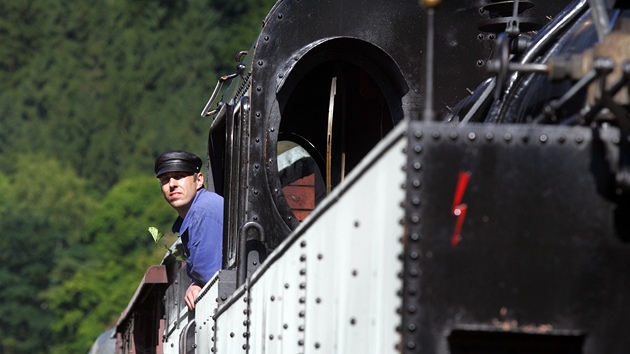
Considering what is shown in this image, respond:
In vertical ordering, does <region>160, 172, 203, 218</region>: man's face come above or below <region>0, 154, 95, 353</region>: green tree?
below

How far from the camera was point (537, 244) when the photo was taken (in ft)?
15.1

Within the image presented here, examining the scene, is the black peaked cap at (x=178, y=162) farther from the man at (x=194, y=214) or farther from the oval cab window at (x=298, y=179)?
the oval cab window at (x=298, y=179)

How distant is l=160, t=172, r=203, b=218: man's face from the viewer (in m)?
9.77

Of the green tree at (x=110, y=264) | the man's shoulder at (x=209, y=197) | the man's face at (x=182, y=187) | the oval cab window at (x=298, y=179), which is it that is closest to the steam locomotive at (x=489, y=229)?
the oval cab window at (x=298, y=179)

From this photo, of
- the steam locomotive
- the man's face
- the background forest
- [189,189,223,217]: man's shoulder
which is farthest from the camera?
the background forest

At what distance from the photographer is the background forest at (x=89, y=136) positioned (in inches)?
3553

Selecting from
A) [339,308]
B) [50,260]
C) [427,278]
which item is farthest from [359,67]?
[50,260]

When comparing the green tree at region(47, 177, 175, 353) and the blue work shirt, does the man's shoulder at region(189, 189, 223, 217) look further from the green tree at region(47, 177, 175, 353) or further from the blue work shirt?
the green tree at region(47, 177, 175, 353)

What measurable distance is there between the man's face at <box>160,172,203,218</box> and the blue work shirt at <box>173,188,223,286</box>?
51cm

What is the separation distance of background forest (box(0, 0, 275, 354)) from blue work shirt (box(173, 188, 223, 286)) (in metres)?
75.8

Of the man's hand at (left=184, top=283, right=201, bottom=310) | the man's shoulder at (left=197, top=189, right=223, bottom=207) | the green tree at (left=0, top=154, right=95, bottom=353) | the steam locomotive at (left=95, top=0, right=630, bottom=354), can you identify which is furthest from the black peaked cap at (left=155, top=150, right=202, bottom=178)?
the green tree at (left=0, top=154, right=95, bottom=353)

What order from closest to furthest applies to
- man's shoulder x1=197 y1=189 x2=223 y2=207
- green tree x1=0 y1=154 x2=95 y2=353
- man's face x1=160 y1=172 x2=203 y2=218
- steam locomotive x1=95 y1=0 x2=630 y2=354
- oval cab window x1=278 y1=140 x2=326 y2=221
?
steam locomotive x1=95 y1=0 x2=630 y2=354 → oval cab window x1=278 y1=140 x2=326 y2=221 → man's shoulder x1=197 y1=189 x2=223 y2=207 → man's face x1=160 y1=172 x2=203 y2=218 → green tree x1=0 y1=154 x2=95 y2=353

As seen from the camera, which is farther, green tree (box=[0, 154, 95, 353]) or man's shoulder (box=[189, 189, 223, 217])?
green tree (box=[0, 154, 95, 353])

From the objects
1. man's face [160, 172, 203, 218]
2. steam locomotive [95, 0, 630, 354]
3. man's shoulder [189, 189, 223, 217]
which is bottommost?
steam locomotive [95, 0, 630, 354]
